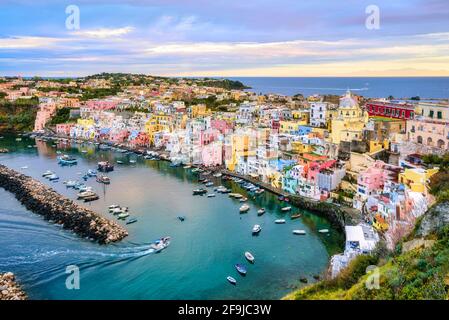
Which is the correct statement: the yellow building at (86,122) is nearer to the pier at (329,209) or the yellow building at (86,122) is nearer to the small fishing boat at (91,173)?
the small fishing boat at (91,173)

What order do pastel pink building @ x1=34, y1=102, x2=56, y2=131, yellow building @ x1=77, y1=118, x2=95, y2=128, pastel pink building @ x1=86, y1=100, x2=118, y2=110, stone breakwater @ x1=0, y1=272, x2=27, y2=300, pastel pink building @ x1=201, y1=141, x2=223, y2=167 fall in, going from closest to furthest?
1. stone breakwater @ x1=0, y1=272, x2=27, y2=300
2. pastel pink building @ x1=201, y1=141, x2=223, y2=167
3. yellow building @ x1=77, y1=118, x2=95, y2=128
4. pastel pink building @ x1=34, y1=102, x2=56, y2=131
5. pastel pink building @ x1=86, y1=100, x2=118, y2=110

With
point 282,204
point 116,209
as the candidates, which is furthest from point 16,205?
point 282,204

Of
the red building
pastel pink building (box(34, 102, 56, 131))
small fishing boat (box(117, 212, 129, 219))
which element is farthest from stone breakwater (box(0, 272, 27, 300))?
pastel pink building (box(34, 102, 56, 131))

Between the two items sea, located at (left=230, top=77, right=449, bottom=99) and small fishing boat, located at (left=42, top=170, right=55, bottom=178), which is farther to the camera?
sea, located at (left=230, top=77, right=449, bottom=99)

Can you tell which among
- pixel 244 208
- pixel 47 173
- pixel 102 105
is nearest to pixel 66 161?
pixel 47 173

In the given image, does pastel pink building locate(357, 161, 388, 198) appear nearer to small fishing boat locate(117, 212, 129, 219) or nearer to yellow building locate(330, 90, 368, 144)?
yellow building locate(330, 90, 368, 144)
